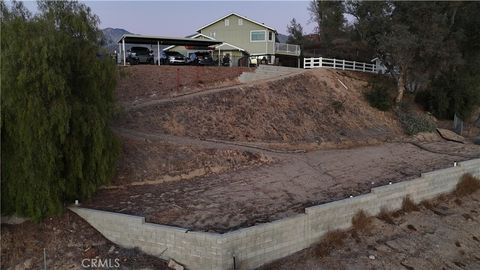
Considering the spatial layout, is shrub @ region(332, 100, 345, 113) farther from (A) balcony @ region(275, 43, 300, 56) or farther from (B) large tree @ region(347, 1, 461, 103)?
(A) balcony @ region(275, 43, 300, 56)

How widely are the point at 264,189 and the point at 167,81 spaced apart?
1200 centimetres

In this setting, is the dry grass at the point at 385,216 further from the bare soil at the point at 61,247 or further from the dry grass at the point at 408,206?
the bare soil at the point at 61,247

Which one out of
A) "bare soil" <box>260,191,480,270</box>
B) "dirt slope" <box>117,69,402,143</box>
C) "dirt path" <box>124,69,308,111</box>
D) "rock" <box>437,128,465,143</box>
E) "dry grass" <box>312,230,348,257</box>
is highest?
"dirt path" <box>124,69,308,111</box>

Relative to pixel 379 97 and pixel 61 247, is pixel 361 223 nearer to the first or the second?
pixel 61 247

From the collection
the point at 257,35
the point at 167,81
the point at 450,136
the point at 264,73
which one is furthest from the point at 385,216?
the point at 257,35

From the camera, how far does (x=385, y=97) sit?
98.7ft

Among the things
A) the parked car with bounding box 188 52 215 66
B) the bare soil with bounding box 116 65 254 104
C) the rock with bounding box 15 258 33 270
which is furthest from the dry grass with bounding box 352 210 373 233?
the parked car with bounding box 188 52 215 66

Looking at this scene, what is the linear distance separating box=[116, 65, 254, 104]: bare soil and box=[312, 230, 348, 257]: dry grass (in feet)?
40.2

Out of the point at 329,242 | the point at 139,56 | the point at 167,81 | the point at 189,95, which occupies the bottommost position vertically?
the point at 329,242

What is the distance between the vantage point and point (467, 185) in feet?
65.2

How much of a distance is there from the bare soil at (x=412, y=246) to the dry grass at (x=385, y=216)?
0.07 m

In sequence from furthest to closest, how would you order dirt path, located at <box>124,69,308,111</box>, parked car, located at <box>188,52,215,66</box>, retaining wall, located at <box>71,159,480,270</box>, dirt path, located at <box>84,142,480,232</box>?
parked car, located at <box>188,52,215,66</box>
dirt path, located at <box>124,69,308,111</box>
dirt path, located at <box>84,142,480,232</box>
retaining wall, located at <box>71,159,480,270</box>

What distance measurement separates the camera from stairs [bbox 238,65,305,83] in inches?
1129

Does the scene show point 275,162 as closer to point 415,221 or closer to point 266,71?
point 415,221
